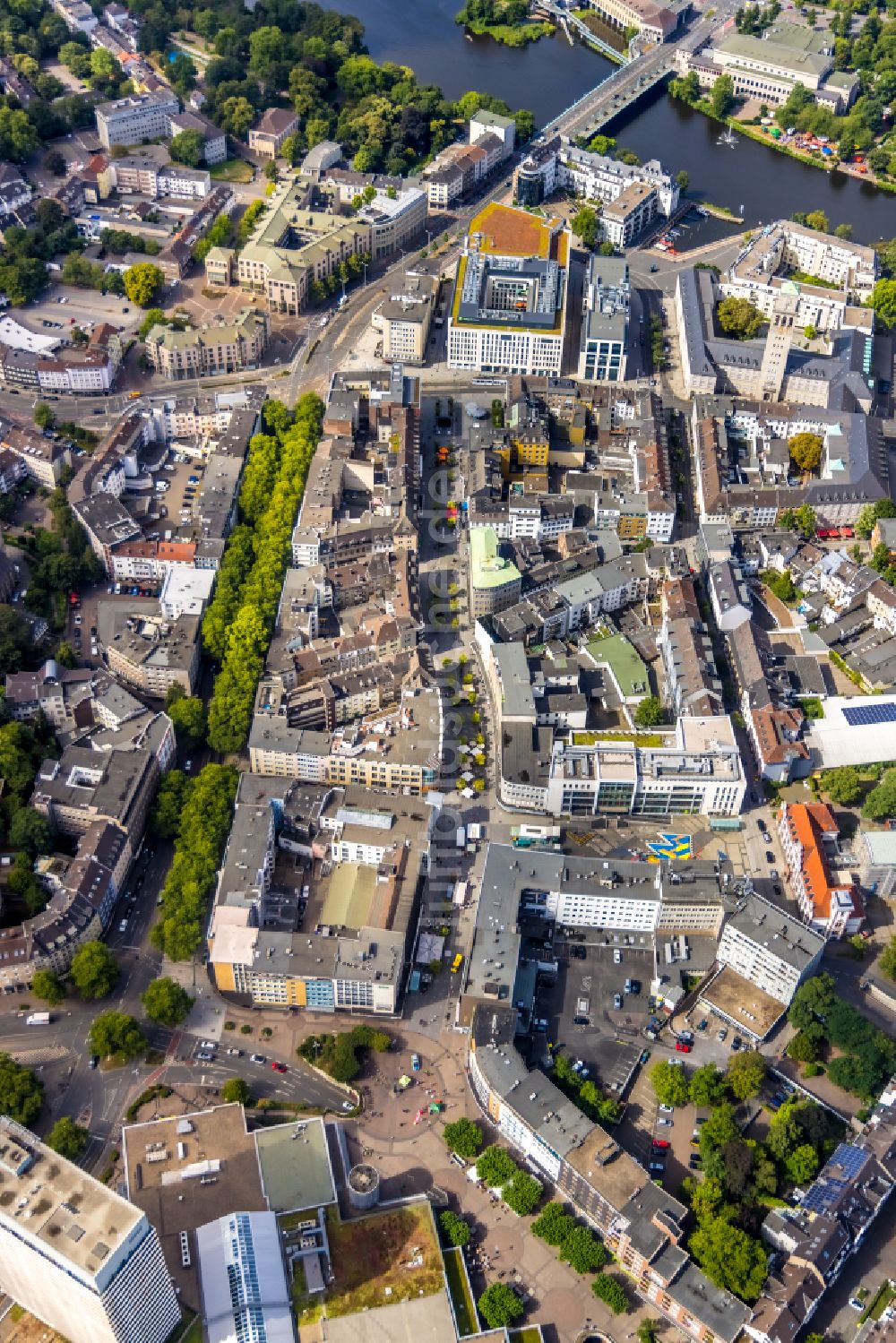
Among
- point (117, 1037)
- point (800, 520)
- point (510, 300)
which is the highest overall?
point (510, 300)

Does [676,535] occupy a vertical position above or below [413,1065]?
above

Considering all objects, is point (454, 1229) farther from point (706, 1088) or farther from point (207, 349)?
point (207, 349)

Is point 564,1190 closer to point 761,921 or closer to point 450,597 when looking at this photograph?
point 761,921

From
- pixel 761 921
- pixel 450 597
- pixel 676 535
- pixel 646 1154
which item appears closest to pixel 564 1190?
pixel 646 1154

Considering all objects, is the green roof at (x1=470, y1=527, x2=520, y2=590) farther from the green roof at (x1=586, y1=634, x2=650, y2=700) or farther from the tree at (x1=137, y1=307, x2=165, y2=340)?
the tree at (x1=137, y1=307, x2=165, y2=340)

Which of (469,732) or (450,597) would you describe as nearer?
(469,732)

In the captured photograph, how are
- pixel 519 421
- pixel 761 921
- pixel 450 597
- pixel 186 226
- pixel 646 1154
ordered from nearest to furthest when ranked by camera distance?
pixel 646 1154, pixel 761 921, pixel 450 597, pixel 519 421, pixel 186 226

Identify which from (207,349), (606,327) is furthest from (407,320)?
(207,349)

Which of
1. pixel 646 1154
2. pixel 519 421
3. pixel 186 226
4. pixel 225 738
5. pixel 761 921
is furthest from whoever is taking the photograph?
pixel 186 226
